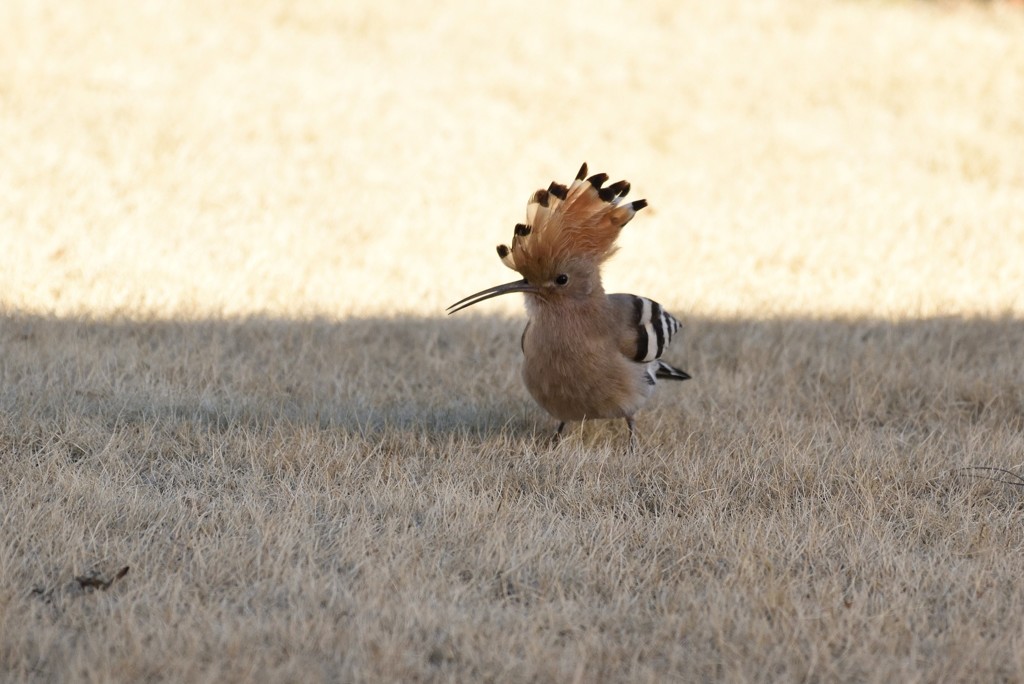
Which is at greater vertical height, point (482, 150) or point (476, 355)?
point (482, 150)

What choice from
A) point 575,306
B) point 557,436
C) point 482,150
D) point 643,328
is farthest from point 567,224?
point 482,150

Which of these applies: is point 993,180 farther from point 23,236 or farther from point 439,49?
point 23,236

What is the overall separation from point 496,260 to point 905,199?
→ 3793 millimetres

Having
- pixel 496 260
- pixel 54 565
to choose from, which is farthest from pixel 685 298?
pixel 54 565

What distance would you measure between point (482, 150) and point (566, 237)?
5.65 metres

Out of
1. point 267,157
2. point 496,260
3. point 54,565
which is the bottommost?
point 54,565

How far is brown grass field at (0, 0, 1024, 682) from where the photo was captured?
3.39 meters

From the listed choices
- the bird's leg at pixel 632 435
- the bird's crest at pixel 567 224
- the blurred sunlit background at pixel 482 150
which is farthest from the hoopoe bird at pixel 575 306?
the blurred sunlit background at pixel 482 150

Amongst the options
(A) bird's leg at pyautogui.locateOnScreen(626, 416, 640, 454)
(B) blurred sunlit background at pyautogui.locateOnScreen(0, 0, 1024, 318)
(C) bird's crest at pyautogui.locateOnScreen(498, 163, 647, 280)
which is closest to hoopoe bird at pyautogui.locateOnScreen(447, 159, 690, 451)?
(C) bird's crest at pyautogui.locateOnScreen(498, 163, 647, 280)

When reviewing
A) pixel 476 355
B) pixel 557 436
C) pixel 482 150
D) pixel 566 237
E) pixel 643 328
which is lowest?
pixel 557 436

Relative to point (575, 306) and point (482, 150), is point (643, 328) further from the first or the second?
point (482, 150)

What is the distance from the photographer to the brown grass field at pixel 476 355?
339cm

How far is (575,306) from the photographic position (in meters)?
4.76

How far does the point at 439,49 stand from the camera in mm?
12344
